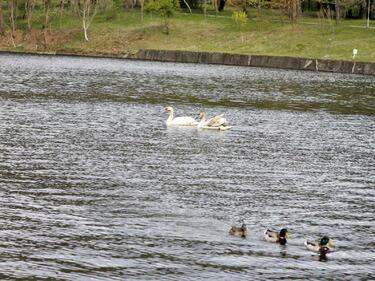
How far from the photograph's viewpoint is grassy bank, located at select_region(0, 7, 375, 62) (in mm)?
123375

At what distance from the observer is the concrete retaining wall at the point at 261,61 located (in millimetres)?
109750

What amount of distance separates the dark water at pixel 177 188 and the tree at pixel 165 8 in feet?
235

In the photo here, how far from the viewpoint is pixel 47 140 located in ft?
147

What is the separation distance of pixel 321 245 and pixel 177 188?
9657 millimetres

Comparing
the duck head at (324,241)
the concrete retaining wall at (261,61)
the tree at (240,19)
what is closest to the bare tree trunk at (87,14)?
the concrete retaining wall at (261,61)

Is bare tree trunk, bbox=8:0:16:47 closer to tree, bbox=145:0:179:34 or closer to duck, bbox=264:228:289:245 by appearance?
tree, bbox=145:0:179:34

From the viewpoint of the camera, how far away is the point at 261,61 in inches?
4631

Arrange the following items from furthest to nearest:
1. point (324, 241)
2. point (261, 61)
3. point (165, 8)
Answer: point (165, 8) < point (261, 61) < point (324, 241)

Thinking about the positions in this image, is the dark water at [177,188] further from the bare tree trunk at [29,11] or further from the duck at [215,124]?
the bare tree trunk at [29,11]

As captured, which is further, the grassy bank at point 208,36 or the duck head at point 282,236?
the grassy bank at point 208,36

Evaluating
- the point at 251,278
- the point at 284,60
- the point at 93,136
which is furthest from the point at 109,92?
the point at 251,278

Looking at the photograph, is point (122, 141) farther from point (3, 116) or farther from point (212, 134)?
point (3, 116)

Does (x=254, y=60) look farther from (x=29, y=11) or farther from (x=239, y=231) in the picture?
(x=239, y=231)

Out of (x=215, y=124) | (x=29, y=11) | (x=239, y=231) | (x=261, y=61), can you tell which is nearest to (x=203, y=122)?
(x=215, y=124)
